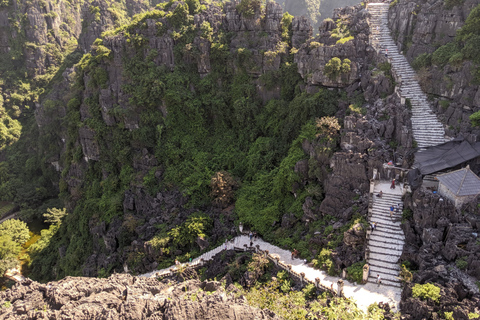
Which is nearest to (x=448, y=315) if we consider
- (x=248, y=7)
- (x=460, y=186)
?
(x=460, y=186)

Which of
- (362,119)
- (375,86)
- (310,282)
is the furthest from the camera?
(375,86)

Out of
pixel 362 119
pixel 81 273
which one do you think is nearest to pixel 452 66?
pixel 362 119

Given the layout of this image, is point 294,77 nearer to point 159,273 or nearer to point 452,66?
point 452,66

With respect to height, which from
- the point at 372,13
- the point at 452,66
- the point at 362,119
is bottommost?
the point at 362,119

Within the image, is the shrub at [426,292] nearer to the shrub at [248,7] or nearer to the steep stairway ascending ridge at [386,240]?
the steep stairway ascending ridge at [386,240]

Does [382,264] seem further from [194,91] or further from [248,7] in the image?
[248,7]

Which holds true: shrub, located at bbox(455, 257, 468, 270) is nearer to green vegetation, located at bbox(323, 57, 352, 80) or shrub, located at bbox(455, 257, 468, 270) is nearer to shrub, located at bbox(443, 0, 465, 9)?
green vegetation, located at bbox(323, 57, 352, 80)
